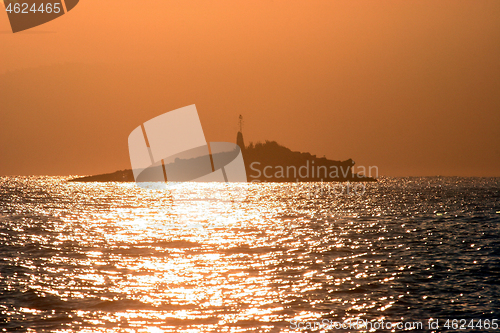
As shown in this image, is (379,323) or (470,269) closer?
(379,323)

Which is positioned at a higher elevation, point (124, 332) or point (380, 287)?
point (380, 287)

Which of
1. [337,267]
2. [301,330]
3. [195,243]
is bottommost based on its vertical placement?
[301,330]

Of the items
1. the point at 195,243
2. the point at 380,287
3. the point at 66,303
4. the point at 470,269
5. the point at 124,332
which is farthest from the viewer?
the point at 195,243

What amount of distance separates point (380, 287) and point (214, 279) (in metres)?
9.59

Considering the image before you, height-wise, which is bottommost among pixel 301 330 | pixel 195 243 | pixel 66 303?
pixel 301 330

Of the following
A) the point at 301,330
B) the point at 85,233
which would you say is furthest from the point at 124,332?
the point at 85,233

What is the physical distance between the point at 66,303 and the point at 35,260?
1348cm

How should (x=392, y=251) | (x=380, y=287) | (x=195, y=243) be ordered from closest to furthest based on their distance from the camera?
(x=380, y=287)
(x=392, y=251)
(x=195, y=243)

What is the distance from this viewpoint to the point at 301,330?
1791cm

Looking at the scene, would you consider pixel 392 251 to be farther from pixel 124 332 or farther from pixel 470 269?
pixel 124 332

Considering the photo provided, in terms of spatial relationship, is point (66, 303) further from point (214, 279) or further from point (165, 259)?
point (165, 259)

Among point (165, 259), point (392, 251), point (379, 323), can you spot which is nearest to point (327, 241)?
point (392, 251)

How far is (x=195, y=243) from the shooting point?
41656 mm

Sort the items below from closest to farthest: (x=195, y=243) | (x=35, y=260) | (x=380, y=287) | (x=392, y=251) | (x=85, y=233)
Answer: (x=380, y=287), (x=35, y=260), (x=392, y=251), (x=195, y=243), (x=85, y=233)
